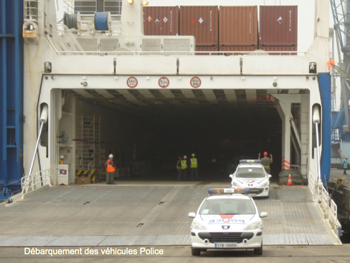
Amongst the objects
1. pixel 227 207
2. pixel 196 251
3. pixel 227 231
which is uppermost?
pixel 227 207

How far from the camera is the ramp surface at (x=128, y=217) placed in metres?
15.9

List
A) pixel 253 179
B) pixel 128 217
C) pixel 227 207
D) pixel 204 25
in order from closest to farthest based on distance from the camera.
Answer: pixel 227 207 → pixel 128 217 → pixel 253 179 → pixel 204 25

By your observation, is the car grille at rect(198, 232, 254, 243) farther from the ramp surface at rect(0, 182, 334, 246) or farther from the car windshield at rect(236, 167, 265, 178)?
the car windshield at rect(236, 167, 265, 178)

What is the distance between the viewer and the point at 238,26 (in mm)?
31203

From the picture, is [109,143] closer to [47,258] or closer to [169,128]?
[169,128]

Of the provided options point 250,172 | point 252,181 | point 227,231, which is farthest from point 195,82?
point 227,231

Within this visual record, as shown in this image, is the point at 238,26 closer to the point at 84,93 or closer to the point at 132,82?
the point at 132,82

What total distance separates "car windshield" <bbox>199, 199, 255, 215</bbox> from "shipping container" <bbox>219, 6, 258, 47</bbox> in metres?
18.4

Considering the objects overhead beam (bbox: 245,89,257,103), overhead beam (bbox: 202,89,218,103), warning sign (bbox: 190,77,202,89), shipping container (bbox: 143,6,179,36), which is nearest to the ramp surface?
warning sign (bbox: 190,77,202,89)

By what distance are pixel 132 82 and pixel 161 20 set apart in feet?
28.5

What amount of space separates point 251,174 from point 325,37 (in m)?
8.51

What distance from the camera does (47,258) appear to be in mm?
13562

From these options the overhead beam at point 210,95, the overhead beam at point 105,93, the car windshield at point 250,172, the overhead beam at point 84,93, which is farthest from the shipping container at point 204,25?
the car windshield at point 250,172

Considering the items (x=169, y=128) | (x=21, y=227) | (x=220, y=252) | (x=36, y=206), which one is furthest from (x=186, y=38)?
(x=169, y=128)
